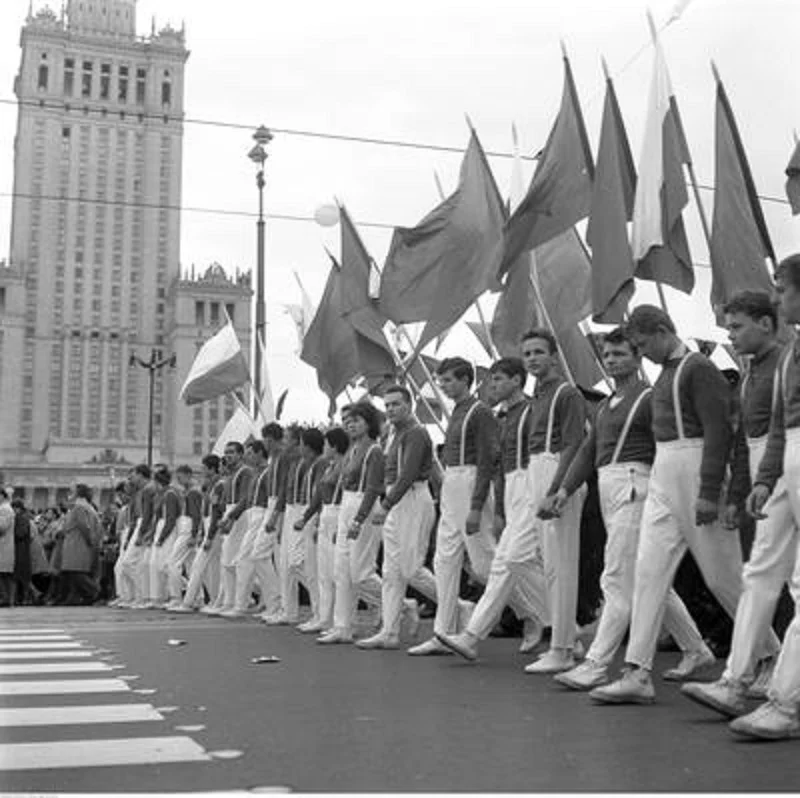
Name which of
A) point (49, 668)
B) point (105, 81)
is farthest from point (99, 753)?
point (105, 81)

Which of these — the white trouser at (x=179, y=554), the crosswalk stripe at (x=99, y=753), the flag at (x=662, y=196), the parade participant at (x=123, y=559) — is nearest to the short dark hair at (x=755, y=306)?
the crosswalk stripe at (x=99, y=753)

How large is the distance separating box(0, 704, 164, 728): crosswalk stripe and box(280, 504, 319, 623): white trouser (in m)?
5.83

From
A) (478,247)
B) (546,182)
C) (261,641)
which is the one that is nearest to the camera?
(261,641)

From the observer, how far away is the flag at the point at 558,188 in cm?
1163

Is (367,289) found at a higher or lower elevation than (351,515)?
higher

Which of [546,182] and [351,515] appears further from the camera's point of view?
[546,182]

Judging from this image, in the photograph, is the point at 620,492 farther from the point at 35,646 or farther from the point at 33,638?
the point at 33,638

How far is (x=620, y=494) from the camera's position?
711 cm

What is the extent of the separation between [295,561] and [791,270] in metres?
7.76

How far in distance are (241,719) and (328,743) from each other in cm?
80

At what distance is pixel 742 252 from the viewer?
11031 mm

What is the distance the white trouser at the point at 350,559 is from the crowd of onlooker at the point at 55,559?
8206 millimetres

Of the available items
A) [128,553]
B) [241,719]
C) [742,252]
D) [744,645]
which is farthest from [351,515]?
[128,553]

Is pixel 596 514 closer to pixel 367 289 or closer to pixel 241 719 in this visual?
pixel 241 719
